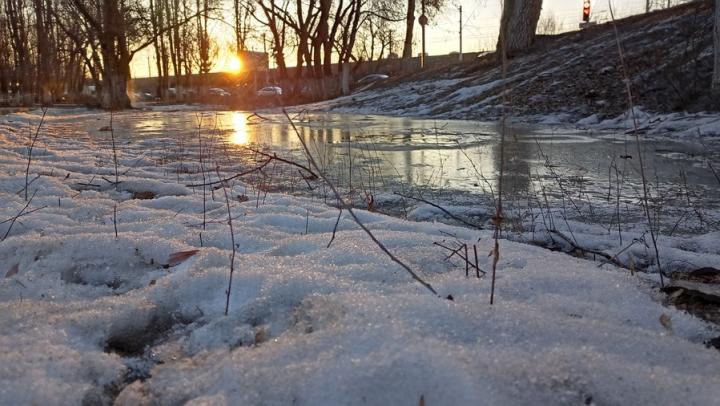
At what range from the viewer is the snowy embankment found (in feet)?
3.17

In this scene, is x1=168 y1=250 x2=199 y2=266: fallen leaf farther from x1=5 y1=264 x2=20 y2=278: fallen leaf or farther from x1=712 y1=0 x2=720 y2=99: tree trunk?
x1=712 y1=0 x2=720 y2=99: tree trunk

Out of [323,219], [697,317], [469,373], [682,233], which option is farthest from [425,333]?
[682,233]

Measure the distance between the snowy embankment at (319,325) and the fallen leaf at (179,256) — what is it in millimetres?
25

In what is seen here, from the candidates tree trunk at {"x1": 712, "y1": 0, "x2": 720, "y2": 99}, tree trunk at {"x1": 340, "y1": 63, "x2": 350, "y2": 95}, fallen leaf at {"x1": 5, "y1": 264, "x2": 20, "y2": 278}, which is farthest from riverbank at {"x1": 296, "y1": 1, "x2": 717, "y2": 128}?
tree trunk at {"x1": 340, "y1": 63, "x2": 350, "y2": 95}

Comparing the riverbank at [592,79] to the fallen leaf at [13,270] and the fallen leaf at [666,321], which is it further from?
the fallen leaf at [13,270]

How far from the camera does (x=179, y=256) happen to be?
71.0 inches

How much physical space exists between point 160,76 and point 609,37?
1356 inches

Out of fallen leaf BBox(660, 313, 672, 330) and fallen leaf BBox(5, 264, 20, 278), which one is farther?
fallen leaf BBox(5, 264, 20, 278)

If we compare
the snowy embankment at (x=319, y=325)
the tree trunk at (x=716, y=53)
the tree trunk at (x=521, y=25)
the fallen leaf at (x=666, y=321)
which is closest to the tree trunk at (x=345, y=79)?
the tree trunk at (x=521, y=25)

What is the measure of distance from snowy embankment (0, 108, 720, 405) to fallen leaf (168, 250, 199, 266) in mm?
25

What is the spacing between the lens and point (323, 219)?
2.42 meters

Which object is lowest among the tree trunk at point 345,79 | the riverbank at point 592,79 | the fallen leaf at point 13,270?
the fallen leaf at point 13,270

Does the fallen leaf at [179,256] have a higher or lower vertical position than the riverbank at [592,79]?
lower

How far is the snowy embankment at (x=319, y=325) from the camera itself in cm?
97
